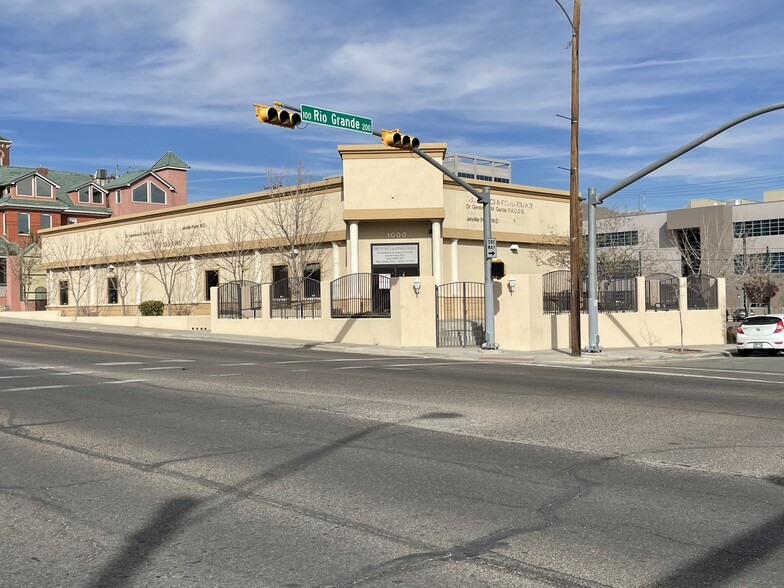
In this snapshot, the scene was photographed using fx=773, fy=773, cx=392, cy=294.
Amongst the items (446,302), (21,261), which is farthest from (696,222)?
(21,261)

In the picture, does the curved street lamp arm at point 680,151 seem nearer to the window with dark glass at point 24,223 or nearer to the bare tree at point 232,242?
the bare tree at point 232,242

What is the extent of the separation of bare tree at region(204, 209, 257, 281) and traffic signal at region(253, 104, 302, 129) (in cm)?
2443

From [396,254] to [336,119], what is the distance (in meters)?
18.1

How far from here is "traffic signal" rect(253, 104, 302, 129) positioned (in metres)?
17.7

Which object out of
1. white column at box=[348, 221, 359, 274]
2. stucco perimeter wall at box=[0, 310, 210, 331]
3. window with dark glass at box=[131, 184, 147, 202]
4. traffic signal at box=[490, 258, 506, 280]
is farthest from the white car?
window with dark glass at box=[131, 184, 147, 202]

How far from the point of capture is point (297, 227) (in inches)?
1563

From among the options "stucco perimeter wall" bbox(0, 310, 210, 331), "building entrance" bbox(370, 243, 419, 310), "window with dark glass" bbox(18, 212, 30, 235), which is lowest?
"stucco perimeter wall" bbox(0, 310, 210, 331)

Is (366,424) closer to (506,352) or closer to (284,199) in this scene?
(506,352)

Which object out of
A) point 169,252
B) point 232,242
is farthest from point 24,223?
point 232,242

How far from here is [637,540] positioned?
5617 mm

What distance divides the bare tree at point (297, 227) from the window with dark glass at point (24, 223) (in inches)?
1510

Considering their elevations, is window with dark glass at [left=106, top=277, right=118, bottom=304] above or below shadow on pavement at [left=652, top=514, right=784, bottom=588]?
above

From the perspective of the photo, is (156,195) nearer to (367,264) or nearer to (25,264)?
(25,264)

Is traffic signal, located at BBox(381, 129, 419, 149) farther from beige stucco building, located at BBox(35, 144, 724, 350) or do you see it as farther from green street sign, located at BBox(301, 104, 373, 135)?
beige stucco building, located at BBox(35, 144, 724, 350)
